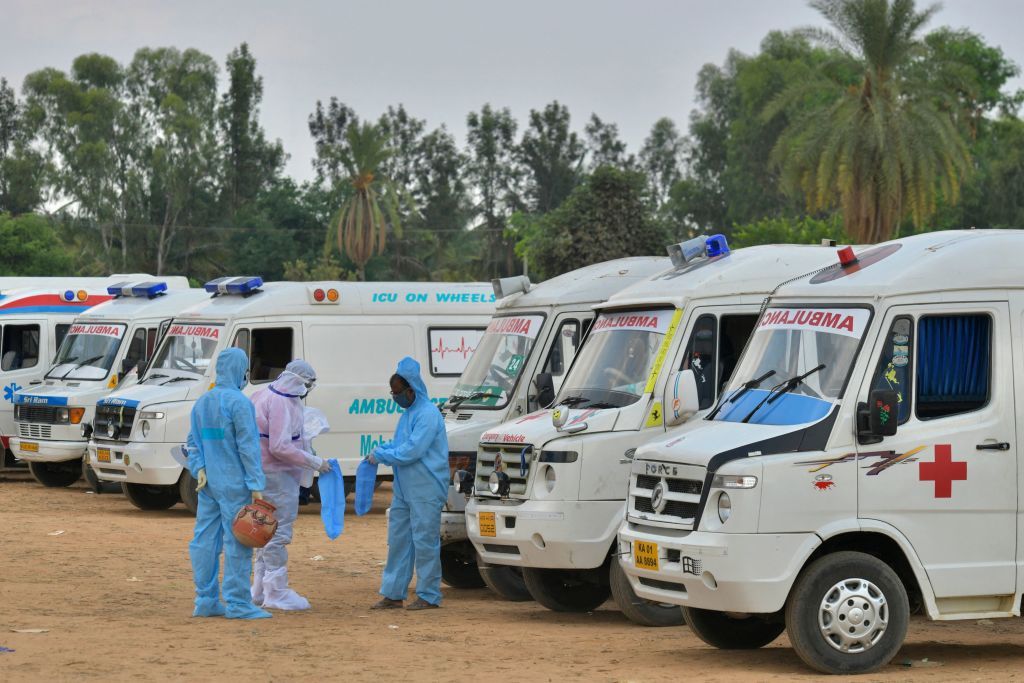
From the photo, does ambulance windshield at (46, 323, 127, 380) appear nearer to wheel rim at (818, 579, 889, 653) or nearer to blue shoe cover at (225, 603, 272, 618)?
blue shoe cover at (225, 603, 272, 618)

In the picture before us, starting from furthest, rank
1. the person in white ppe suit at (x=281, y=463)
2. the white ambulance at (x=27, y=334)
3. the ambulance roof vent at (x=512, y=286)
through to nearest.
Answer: the white ambulance at (x=27, y=334)
the ambulance roof vent at (x=512, y=286)
the person in white ppe suit at (x=281, y=463)

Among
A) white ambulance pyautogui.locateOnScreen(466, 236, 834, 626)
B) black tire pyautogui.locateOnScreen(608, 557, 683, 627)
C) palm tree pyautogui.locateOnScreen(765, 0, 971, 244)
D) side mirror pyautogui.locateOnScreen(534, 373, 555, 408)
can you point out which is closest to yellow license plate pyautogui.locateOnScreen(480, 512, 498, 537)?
white ambulance pyautogui.locateOnScreen(466, 236, 834, 626)

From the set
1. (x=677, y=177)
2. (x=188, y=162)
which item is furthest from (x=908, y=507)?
(x=677, y=177)

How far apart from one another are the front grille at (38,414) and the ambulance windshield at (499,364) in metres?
9.13

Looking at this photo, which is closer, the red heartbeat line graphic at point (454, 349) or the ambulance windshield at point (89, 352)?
the red heartbeat line graphic at point (454, 349)

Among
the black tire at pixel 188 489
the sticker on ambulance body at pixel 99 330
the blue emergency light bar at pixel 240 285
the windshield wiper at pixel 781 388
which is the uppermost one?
the blue emergency light bar at pixel 240 285

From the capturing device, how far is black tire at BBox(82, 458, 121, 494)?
21.4 meters

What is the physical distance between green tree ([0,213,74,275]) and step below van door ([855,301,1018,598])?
41.1 metres

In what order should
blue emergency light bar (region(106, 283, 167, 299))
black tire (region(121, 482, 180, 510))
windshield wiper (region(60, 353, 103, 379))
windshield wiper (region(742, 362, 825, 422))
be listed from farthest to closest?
blue emergency light bar (region(106, 283, 167, 299))
windshield wiper (region(60, 353, 103, 379))
black tire (region(121, 482, 180, 510))
windshield wiper (region(742, 362, 825, 422))

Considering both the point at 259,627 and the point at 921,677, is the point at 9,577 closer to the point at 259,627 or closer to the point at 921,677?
the point at 259,627

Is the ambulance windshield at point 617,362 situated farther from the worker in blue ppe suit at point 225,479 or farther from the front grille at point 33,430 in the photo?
the front grille at point 33,430

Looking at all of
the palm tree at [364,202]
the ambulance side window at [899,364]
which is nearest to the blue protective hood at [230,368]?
the ambulance side window at [899,364]

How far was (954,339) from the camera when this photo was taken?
9258 mm

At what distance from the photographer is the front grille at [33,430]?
2134 centimetres
